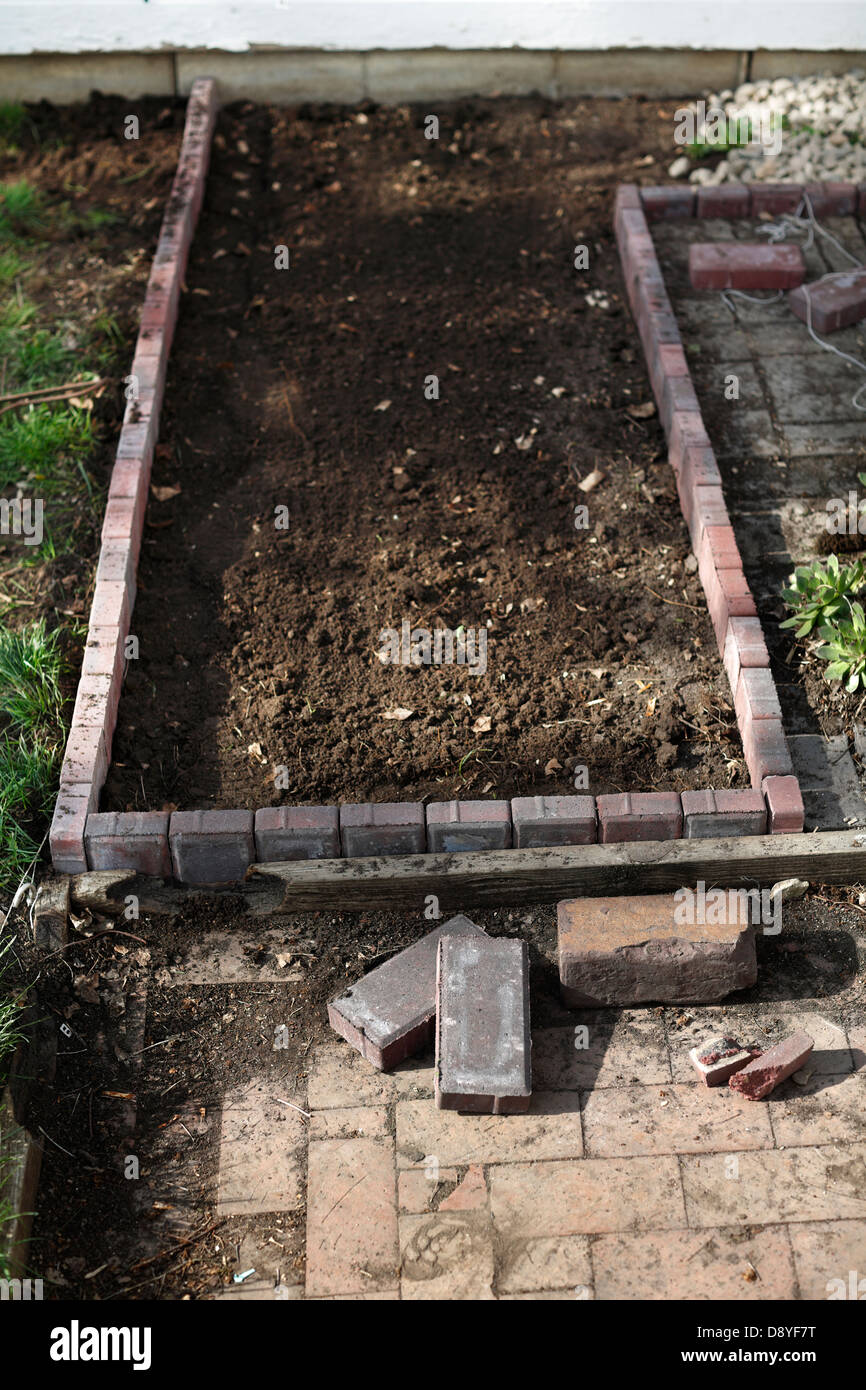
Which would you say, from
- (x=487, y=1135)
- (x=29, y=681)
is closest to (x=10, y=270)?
(x=29, y=681)

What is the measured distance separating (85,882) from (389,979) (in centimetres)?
127

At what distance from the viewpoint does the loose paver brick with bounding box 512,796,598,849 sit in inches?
206

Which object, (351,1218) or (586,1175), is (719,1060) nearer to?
(586,1175)

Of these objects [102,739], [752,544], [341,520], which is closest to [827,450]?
[752,544]

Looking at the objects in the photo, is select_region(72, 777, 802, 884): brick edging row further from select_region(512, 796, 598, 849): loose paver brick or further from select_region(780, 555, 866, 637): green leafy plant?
Answer: select_region(780, 555, 866, 637): green leafy plant

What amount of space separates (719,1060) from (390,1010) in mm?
1166

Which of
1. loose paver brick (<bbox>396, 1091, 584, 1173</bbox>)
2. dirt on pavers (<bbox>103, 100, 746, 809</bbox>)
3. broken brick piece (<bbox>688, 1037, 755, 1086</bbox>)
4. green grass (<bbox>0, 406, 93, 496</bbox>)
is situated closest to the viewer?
loose paver brick (<bbox>396, 1091, 584, 1173</bbox>)

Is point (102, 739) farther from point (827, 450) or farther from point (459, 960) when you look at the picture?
point (827, 450)

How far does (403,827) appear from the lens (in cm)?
521

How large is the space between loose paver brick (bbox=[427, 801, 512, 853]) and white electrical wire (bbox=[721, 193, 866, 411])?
3.52 m

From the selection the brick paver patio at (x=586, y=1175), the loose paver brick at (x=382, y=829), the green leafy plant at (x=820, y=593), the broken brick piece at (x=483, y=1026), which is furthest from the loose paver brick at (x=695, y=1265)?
the green leafy plant at (x=820, y=593)

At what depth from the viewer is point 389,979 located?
16.0ft

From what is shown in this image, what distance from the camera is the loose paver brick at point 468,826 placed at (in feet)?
17.1

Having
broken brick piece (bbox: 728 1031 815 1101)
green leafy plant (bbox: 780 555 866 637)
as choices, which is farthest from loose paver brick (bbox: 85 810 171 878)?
green leafy plant (bbox: 780 555 866 637)
